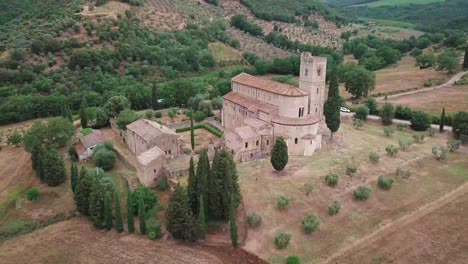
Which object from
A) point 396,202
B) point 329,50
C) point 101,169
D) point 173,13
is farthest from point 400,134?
point 173,13

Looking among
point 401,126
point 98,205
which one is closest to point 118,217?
point 98,205

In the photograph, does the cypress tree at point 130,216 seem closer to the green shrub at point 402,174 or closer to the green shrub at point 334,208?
the green shrub at point 334,208

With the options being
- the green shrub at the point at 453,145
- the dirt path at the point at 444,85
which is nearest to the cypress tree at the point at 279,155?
the green shrub at the point at 453,145

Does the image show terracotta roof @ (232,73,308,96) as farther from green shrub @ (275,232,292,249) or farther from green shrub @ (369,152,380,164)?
green shrub @ (275,232,292,249)

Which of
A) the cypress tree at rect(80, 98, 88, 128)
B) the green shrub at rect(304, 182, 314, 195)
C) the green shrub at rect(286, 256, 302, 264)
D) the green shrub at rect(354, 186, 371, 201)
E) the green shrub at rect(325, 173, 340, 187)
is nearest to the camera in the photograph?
the green shrub at rect(286, 256, 302, 264)

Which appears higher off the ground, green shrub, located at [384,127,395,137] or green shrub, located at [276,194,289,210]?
green shrub, located at [384,127,395,137]

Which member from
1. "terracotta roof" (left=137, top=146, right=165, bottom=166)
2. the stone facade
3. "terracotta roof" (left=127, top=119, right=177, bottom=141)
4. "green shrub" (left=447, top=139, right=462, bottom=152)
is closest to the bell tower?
"green shrub" (left=447, top=139, right=462, bottom=152)
